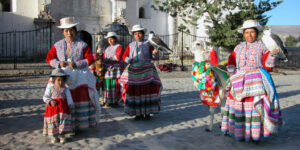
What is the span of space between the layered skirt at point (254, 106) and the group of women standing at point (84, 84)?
223cm

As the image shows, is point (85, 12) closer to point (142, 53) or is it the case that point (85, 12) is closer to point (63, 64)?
point (142, 53)

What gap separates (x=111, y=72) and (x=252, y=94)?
14.7ft

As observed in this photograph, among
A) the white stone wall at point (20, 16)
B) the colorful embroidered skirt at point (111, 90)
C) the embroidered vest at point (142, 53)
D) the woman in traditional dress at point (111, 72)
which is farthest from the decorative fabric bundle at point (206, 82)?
the white stone wall at point (20, 16)

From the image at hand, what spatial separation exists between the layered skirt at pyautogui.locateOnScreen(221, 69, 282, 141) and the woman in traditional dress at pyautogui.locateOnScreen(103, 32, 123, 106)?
404 centimetres

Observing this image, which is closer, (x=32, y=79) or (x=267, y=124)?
(x=267, y=124)

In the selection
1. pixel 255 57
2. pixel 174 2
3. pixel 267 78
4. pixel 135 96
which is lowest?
pixel 135 96

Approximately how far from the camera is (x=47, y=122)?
4.67 m

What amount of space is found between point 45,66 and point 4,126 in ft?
42.5

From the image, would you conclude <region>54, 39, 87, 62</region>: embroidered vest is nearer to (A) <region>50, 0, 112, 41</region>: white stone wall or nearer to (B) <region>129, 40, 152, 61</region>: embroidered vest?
(B) <region>129, 40, 152, 61</region>: embroidered vest

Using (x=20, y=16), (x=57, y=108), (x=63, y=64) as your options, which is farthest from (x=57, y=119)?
(x=20, y=16)

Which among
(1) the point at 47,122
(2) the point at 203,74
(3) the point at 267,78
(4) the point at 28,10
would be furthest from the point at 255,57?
(4) the point at 28,10

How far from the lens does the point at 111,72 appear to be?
8117 millimetres

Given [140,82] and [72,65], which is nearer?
[72,65]

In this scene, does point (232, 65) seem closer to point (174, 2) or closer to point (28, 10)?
point (174, 2)
